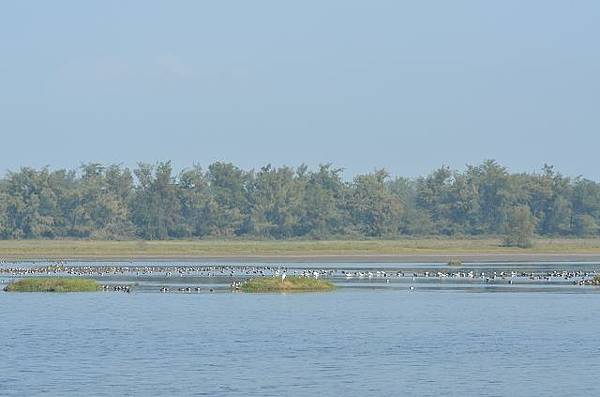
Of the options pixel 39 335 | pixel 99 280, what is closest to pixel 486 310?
pixel 39 335

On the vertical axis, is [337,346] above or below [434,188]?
below

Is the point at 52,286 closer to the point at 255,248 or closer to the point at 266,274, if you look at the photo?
the point at 266,274

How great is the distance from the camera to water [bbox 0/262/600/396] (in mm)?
30656

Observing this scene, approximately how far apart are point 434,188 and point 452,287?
74011 mm

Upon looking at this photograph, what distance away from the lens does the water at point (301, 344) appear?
30656 millimetres

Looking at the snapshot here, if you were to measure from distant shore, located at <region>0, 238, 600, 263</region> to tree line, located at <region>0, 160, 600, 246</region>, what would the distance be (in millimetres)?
4486

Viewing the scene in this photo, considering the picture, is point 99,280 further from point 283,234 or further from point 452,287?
point 283,234

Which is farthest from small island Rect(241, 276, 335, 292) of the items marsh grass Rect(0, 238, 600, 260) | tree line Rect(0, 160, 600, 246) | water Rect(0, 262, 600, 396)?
tree line Rect(0, 160, 600, 246)

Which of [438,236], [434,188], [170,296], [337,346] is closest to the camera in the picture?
[337,346]

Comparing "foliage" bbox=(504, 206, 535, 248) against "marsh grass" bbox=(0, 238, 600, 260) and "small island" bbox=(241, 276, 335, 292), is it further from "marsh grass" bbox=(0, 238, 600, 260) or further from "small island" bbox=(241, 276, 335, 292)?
"small island" bbox=(241, 276, 335, 292)

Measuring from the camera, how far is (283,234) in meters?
130

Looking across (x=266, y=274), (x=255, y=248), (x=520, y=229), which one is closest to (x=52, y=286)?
(x=266, y=274)

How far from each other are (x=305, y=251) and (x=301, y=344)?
245ft

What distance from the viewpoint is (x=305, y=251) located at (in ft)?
373
